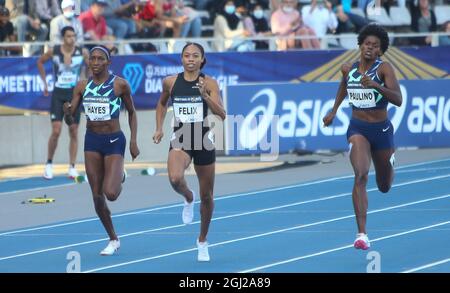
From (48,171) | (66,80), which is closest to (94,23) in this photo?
(66,80)

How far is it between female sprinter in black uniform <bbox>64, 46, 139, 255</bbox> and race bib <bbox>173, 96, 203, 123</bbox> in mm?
707

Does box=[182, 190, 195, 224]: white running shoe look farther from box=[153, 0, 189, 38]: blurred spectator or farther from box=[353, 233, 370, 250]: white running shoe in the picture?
box=[153, 0, 189, 38]: blurred spectator

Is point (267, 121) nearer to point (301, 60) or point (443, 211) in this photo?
point (301, 60)

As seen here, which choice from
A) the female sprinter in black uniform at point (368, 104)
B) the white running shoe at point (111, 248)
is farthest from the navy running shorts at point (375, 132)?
the white running shoe at point (111, 248)

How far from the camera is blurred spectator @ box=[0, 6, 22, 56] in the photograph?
75.2 ft

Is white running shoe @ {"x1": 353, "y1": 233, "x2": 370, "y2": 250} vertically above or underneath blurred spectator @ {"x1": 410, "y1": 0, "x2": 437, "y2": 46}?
underneath

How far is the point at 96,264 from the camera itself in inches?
502

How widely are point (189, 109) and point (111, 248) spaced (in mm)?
1621

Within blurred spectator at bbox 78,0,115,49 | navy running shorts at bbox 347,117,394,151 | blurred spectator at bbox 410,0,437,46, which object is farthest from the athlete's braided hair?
blurred spectator at bbox 410,0,437,46

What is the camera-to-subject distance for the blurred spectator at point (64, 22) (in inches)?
886

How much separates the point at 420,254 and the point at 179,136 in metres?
2.59

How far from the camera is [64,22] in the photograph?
22.8 metres
